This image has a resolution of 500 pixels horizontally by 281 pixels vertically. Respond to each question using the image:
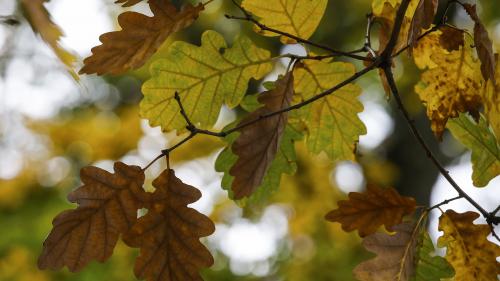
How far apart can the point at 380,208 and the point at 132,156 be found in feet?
12.4

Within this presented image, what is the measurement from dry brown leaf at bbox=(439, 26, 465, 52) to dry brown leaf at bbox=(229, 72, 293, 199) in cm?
24

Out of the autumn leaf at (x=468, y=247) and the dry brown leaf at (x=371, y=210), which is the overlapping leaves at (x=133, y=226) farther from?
the autumn leaf at (x=468, y=247)

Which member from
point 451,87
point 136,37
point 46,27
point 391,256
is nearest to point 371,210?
point 391,256

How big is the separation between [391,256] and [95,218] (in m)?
0.41

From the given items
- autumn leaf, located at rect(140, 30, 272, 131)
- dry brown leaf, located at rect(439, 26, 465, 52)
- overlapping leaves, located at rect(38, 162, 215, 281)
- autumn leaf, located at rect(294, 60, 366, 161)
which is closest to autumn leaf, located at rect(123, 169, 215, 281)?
overlapping leaves, located at rect(38, 162, 215, 281)

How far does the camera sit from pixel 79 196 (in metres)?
0.81

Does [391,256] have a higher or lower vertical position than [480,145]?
lower

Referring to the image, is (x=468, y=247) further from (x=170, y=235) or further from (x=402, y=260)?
(x=170, y=235)

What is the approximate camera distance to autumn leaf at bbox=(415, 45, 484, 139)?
885mm

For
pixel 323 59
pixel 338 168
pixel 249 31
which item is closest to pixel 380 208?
pixel 323 59

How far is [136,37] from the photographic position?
829mm

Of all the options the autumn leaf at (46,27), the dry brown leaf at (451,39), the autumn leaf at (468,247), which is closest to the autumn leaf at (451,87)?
the dry brown leaf at (451,39)

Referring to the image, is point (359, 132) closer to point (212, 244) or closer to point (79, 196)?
point (79, 196)

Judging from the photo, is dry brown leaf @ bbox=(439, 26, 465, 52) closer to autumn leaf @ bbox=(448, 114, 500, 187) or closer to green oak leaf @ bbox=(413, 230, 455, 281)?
autumn leaf @ bbox=(448, 114, 500, 187)
